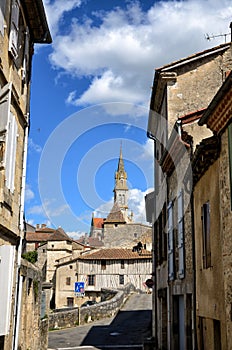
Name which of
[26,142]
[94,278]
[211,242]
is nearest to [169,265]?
[211,242]

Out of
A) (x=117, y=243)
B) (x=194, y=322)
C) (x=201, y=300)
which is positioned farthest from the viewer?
(x=117, y=243)

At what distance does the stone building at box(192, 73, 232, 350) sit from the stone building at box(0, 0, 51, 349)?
10.9 feet

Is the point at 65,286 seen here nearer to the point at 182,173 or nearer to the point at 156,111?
the point at 156,111

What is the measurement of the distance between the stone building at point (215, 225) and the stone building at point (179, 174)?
0.68 meters

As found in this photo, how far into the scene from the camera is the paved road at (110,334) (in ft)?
54.2

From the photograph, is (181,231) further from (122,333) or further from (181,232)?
(122,333)

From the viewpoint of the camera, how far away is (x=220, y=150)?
22.9 ft

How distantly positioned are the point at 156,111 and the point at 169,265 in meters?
6.17

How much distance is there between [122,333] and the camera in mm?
19797

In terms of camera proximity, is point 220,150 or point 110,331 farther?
point 110,331

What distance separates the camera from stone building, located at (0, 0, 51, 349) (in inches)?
285

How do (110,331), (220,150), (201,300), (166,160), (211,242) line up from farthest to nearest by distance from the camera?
(110,331), (166,160), (201,300), (211,242), (220,150)

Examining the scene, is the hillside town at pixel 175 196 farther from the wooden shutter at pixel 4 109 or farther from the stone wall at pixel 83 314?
the stone wall at pixel 83 314

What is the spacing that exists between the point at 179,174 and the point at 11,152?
15.1 ft
